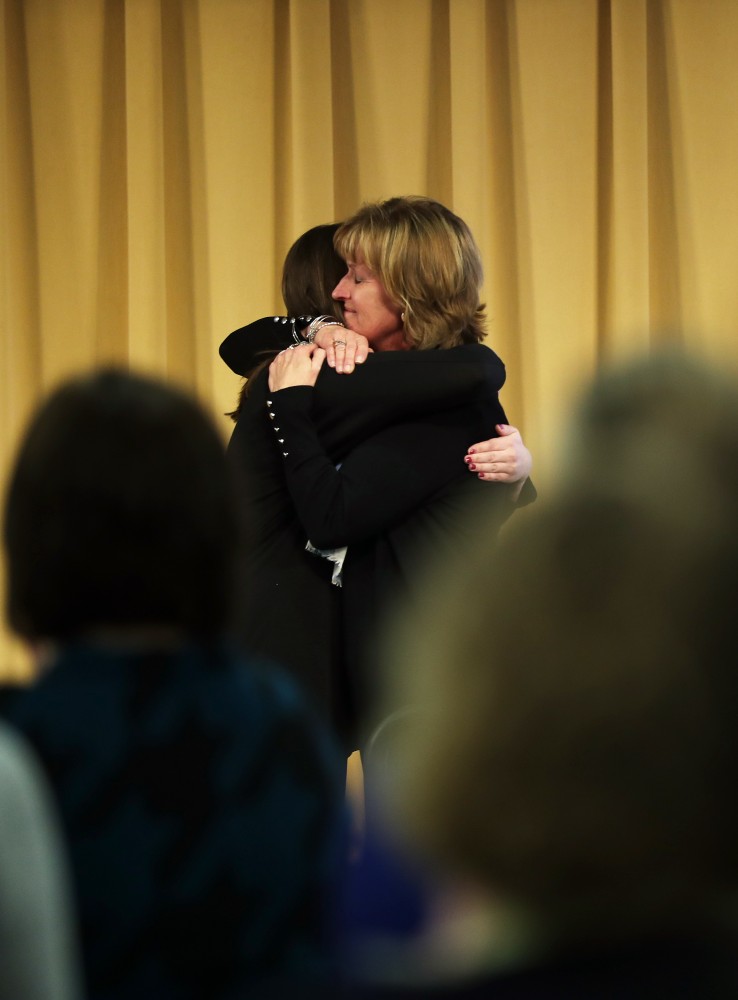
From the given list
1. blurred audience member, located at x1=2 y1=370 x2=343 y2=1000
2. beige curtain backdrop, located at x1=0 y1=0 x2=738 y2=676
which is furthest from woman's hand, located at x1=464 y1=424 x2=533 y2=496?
beige curtain backdrop, located at x1=0 y1=0 x2=738 y2=676

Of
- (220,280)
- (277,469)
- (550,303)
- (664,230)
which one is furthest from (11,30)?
(277,469)

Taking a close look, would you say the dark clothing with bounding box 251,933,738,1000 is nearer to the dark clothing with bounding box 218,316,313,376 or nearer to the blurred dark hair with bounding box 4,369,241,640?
the blurred dark hair with bounding box 4,369,241,640

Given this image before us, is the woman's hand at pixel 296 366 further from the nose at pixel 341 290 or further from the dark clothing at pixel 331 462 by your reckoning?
A: the nose at pixel 341 290

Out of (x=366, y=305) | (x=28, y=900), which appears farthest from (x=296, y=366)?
(x=28, y=900)

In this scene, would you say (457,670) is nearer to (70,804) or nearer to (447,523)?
(70,804)

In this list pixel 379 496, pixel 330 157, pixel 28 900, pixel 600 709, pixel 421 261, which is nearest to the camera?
pixel 600 709

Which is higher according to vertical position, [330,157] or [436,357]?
[330,157]

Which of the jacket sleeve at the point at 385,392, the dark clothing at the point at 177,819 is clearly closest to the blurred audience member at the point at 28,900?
the dark clothing at the point at 177,819

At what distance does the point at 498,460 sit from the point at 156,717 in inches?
51.5

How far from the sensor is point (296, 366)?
2088 millimetres

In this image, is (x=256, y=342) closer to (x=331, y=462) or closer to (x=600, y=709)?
(x=331, y=462)

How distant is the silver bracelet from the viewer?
2.22 m

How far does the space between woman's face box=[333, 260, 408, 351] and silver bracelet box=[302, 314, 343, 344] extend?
2 cm

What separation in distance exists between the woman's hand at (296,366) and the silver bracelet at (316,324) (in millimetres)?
76
